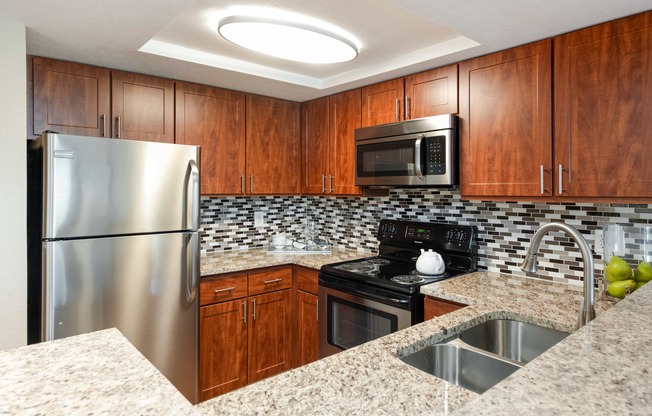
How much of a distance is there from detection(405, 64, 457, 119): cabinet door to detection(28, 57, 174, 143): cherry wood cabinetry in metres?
1.56

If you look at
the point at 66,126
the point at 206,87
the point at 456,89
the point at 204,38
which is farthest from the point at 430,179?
the point at 66,126

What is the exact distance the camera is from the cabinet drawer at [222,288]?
2553 millimetres

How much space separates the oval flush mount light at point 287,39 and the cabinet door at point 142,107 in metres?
0.86

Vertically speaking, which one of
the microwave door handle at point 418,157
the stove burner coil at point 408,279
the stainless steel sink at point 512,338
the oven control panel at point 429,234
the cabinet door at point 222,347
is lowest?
the cabinet door at point 222,347

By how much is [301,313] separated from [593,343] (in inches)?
91.0

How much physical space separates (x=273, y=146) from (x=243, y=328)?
139 centimetres

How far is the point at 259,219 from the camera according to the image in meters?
3.48

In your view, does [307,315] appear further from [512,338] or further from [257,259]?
[512,338]

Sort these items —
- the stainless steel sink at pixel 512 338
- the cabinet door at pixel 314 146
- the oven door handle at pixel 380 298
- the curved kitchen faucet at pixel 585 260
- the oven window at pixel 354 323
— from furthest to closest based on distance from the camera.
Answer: the cabinet door at pixel 314 146 < the oven window at pixel 354 323 < the oven door handle at pixel 380 298 < the stainless steel sink at pixel 512 338 < the curved kitchen faucet at pixel 585 260

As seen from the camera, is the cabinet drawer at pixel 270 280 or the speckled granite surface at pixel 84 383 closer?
the speckled granite surface at pixel 84 383

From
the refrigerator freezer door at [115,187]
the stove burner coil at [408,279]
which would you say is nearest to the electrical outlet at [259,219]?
the refrigerator freezer door at [115,187]

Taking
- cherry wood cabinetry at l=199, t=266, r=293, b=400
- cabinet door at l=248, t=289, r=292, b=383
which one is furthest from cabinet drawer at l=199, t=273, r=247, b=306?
cabinet door at l=248, t=289, r=292, b=383

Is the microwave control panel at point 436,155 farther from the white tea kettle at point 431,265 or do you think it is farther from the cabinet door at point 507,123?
the white tea kettle at point 431,265

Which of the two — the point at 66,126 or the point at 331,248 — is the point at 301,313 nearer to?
the point at 331,248
